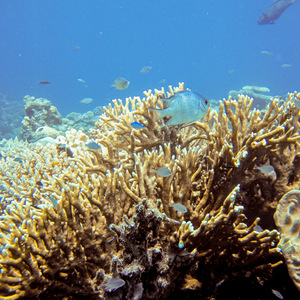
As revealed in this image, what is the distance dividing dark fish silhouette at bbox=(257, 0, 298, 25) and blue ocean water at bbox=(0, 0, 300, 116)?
98.6 meters

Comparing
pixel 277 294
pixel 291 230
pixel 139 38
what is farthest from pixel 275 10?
pixel 139 38

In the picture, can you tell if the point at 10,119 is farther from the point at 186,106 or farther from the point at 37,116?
the point at 186,106

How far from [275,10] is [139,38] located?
155m

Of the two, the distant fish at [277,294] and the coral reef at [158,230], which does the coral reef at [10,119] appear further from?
the distant fish at [277,294]

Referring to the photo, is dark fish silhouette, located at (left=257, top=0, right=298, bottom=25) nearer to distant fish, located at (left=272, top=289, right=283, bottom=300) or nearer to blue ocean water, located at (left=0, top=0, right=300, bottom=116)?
distant fish, located at (left=272, top=289, right=283, bottom=300)

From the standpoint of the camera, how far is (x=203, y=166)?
2973 mm

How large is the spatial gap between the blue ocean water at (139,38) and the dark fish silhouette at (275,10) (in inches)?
3881

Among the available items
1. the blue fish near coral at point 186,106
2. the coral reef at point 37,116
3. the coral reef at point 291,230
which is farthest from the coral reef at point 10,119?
the coral reef at point 291,230

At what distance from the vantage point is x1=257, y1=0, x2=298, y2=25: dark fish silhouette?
19.4 metres

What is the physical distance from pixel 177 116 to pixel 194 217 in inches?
53.2

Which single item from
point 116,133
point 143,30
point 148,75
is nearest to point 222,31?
point 143,30

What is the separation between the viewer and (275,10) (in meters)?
19.8

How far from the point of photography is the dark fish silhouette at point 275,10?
63.5ft

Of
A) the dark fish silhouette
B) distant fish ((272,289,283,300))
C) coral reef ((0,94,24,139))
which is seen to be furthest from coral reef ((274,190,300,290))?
coral reef ((0,94,24,139))
